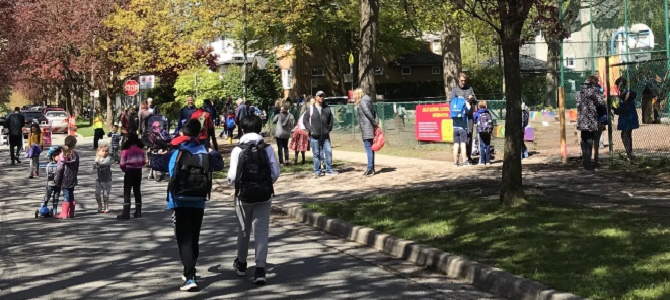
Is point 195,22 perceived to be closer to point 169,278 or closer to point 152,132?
point 152,132

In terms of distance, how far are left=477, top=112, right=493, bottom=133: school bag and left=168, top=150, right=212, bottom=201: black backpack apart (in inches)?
443

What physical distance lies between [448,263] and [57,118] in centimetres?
4510

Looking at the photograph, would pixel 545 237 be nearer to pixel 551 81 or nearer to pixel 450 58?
pixel 450 58

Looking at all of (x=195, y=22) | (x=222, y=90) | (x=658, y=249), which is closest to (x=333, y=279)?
(x=658, y=249)

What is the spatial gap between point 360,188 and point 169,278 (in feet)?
Result: 25.0

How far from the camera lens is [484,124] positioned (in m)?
18.3

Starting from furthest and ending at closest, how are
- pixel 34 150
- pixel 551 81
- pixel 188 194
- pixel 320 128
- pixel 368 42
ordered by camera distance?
pixel 551 81
pixel 368 42
pixel 34 150
pixel 320 128
pixel 188 194

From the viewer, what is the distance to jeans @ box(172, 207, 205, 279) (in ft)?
25.9

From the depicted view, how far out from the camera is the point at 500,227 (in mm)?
10141

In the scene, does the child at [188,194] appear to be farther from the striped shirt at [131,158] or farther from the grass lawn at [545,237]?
the striped shirt at [131,158]

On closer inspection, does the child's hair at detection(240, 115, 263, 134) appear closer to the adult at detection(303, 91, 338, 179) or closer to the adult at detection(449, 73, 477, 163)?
the adult at detection(303, 91, 338, 179)

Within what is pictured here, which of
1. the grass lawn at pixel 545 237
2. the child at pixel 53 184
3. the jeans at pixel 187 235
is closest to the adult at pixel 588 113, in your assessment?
the grass lawn at pixel 545 237

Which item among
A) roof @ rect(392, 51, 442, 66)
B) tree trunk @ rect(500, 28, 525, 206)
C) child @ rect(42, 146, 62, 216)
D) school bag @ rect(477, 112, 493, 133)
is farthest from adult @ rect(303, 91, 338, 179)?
roof @ rect(392, 51, 442, 66)

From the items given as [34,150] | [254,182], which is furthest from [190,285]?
[34,150]
